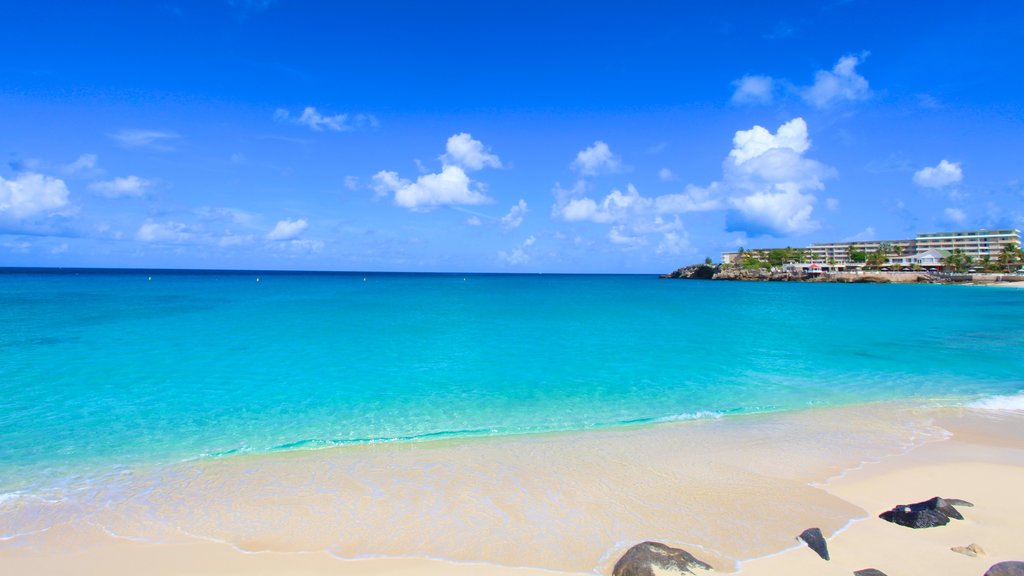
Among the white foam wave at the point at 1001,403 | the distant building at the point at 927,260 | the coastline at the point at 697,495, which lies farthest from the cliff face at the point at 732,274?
the coastline at the point at 697,495

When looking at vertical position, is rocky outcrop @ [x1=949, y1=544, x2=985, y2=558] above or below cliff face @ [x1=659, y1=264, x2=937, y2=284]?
below

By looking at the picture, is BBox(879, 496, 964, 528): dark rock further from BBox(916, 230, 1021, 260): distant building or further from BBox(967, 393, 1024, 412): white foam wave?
BBox(916, 230, 1021, 260): distant building

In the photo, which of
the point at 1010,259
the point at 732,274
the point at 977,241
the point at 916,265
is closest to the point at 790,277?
the point at 732,274

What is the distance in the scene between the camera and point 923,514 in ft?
22.8

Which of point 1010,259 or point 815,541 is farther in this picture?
point 1010,259

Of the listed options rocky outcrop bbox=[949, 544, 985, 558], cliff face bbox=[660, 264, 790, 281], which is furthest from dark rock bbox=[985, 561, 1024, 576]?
cliff face bbox=[660, 264, 790, 281]

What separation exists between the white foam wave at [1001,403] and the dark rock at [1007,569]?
37.5ft

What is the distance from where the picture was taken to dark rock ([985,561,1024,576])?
5.41 m

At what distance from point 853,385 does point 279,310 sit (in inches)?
1792

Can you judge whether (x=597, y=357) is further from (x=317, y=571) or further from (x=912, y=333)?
(x=912, y=333)

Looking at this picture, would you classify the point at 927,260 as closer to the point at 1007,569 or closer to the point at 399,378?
the point at 399,378

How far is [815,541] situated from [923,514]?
1759 mm

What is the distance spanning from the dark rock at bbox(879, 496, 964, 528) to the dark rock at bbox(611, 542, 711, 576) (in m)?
3.20

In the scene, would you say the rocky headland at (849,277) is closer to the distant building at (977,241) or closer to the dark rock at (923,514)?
the distant building at (977,241)
